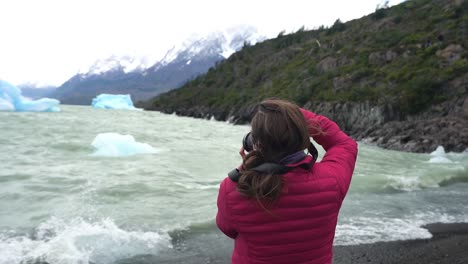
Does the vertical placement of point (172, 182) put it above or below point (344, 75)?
below

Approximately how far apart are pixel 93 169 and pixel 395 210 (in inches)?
342

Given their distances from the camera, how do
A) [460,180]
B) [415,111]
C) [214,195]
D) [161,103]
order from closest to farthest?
[214,195] < [460,180] < [415,111] < [161,103]

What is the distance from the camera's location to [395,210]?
892cm

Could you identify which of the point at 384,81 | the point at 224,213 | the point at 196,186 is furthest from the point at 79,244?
the point at 384,81

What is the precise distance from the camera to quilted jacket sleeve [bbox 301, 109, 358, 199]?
2055 millimetres

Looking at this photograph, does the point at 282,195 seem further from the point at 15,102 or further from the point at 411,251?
the point at 15,102

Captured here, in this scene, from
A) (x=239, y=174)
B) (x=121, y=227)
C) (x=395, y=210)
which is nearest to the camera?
(x=239, y=174)

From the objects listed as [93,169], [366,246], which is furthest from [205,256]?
[93,169]

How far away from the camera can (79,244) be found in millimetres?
6086

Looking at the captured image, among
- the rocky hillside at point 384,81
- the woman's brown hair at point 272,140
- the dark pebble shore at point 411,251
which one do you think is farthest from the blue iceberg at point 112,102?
the woman's brown hair at point 272,140

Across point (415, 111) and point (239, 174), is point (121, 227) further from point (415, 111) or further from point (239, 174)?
point (415, 111)

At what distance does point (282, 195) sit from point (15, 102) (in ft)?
169

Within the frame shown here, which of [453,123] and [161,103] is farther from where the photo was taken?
[161,103]

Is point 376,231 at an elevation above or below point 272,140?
below
